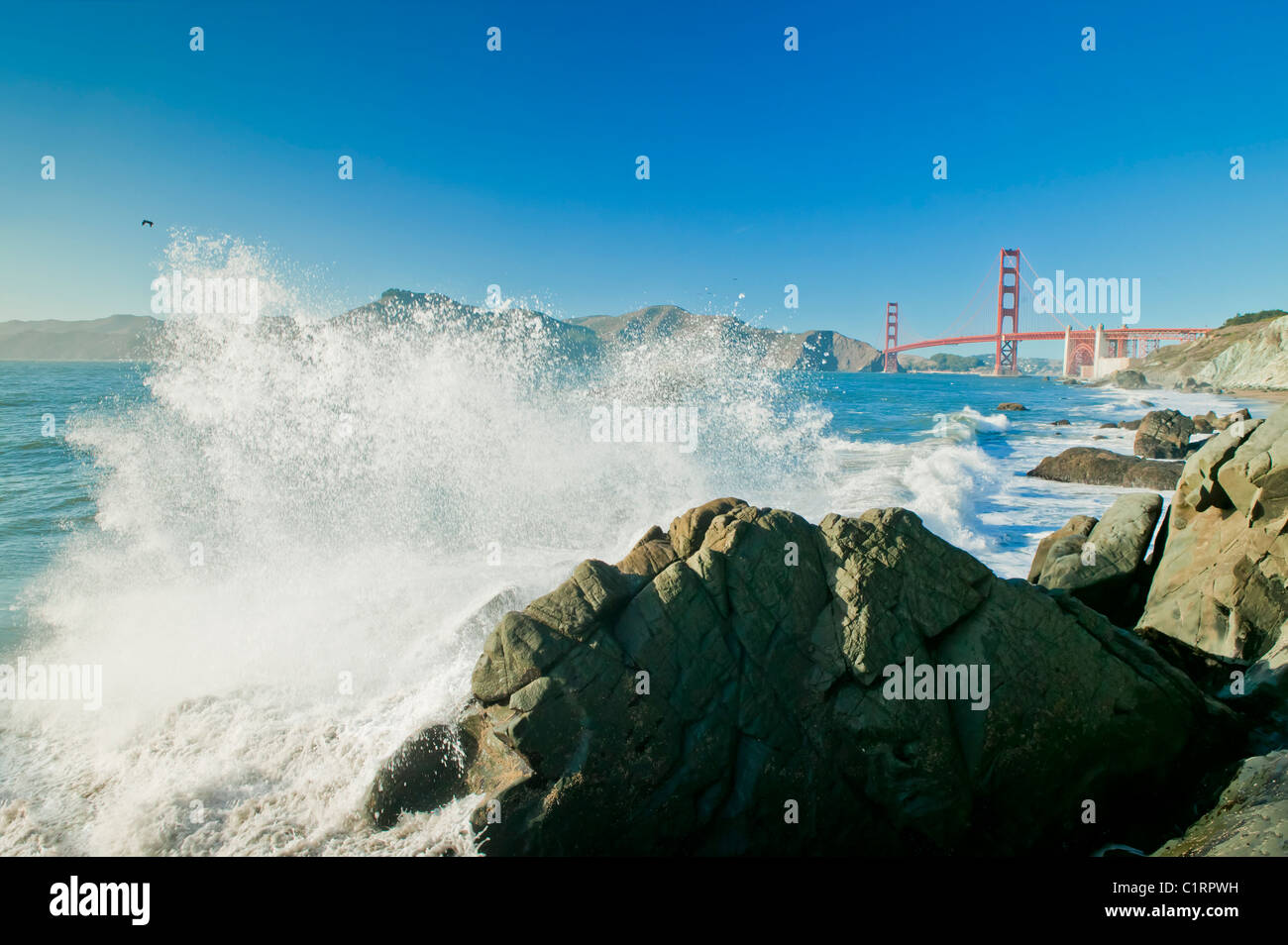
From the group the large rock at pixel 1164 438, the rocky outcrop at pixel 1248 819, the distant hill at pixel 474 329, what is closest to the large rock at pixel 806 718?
the rocky outcrop at pixel 1248 819

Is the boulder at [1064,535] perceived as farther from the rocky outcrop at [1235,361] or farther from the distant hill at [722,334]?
the rocky outcrop at [1235,361]

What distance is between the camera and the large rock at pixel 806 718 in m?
5.22

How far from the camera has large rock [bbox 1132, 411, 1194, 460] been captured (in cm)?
2439

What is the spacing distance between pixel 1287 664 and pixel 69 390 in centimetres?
7015

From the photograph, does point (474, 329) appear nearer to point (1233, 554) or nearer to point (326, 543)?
Result: point (326, 543)

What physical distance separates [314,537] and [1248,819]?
1458cm

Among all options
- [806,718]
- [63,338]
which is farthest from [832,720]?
[63,338]

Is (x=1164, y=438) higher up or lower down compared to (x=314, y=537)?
higher up

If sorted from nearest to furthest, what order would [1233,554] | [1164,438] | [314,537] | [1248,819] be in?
[1248,819], [1233,554], [314,537], [1164,438]

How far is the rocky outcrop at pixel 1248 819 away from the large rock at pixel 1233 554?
1.57 metres

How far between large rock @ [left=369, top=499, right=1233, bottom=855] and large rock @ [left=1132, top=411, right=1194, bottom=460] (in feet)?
78.9

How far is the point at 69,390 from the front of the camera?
2002 inches

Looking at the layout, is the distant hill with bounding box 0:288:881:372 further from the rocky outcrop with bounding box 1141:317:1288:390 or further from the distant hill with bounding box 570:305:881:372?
the rocky outcrop with bounding box 1141:317:1288:390

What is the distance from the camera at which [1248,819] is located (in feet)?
14.5
